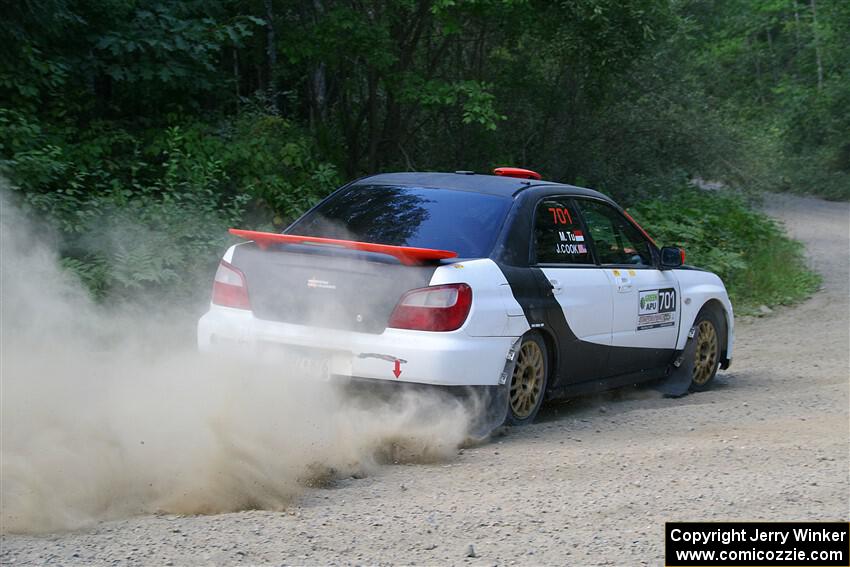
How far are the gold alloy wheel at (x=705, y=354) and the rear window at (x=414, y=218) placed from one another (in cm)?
271

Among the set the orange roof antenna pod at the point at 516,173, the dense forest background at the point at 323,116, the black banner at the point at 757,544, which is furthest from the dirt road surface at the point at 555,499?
the dense forest background at the point at 323,116

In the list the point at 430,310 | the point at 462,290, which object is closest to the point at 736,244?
the point at 462,290

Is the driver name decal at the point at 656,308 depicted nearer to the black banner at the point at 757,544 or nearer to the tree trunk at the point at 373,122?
the black banner at the point at 757,544

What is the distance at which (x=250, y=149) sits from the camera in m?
12.5

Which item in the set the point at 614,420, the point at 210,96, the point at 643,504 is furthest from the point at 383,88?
the point at 643,504

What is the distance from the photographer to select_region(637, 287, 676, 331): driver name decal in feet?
25.8

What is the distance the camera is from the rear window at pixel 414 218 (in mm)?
6703

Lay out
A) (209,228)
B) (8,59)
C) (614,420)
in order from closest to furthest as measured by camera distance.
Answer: (614,420) → (209,228) → (8,59)

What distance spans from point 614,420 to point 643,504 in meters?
2.17

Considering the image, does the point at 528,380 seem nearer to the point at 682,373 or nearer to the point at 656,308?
the point at 656,308

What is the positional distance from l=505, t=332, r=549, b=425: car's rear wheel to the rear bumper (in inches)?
10.5

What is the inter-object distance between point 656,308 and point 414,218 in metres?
2.17

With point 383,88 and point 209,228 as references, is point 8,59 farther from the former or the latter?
point 383,88

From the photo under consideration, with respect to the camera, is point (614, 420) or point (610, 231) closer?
point (614, 420)
